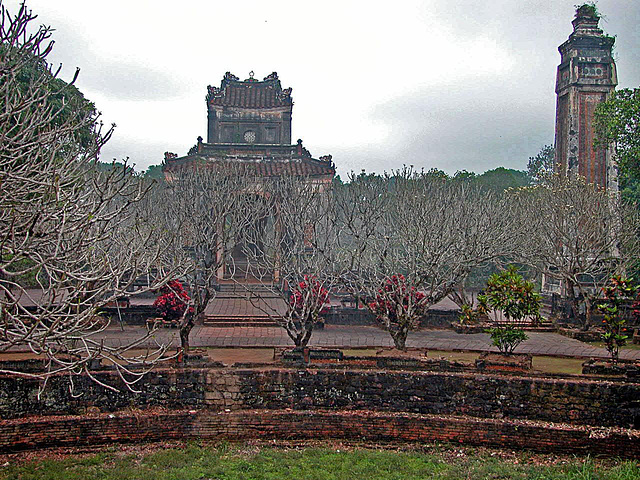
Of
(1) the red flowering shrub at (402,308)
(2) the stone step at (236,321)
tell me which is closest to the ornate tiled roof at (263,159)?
(2) the stone step at (236,321)

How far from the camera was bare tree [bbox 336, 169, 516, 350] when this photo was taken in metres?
15.9

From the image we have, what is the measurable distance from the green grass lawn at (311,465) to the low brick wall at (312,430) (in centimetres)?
33

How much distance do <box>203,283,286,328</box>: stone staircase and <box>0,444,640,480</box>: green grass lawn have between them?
6.27 meters

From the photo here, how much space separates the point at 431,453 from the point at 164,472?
4787 millimetres

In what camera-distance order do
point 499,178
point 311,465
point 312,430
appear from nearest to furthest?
point 311,465
point 312,430
point 499,178

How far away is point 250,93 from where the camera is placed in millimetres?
35844

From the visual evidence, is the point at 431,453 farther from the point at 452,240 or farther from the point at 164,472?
the point at 452,240

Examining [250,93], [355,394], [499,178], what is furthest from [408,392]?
[499,178]

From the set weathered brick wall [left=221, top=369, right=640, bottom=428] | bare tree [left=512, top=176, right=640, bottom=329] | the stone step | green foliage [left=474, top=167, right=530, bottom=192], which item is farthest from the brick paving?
green foliage [left=474, top=167, right=530, bottom=192]

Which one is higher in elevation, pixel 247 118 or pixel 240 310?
pixel 247 118

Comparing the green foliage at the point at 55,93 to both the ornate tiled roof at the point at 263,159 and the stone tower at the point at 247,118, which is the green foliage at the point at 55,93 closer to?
the ornate tiled roof at the point at 263,159

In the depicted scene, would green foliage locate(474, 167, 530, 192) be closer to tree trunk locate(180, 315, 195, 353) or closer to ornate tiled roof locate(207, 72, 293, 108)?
ornate tiled roof locate(207, 72, 293, 108)

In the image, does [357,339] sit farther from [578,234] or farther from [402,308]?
[578,234]

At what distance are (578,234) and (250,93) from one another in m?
21.5
